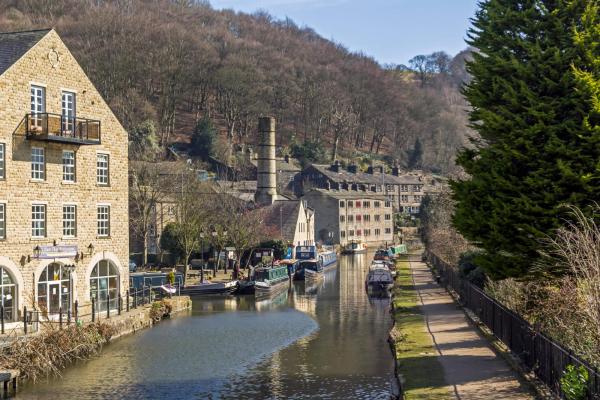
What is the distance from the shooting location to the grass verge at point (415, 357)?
20984 mm

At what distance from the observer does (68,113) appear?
124 feet

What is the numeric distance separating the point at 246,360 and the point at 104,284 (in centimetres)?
1214

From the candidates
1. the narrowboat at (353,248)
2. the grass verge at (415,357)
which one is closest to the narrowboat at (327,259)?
the narrowboat at (353,248)

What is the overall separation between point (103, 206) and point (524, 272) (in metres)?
23.0

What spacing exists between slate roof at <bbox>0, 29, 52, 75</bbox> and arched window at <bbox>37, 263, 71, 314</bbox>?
918 cm

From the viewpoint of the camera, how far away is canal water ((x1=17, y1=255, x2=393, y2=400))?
999 inches

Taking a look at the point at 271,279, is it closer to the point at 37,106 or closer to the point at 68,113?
the point at 68,113

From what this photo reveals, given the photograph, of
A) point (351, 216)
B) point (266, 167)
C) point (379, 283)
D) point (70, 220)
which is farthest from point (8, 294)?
point (351, 216)

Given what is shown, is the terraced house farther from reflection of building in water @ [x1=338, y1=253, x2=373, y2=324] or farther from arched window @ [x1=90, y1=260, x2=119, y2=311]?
reflection of building in water @ [x1=338, y1=253, x2=373, y2=324]

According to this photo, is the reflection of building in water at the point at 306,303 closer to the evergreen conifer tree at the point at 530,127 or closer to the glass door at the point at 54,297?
the glass door at the point at 54,297

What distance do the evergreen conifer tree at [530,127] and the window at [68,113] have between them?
64.9ft

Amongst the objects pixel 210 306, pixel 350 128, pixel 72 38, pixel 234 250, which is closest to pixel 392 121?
pixel 350 128

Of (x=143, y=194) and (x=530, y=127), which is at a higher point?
(x=143, y=194)

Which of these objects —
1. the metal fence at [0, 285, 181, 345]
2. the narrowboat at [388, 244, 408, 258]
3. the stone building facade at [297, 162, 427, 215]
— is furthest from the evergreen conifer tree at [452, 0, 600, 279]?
the stone building facade at [297, 162, 427, 215]
